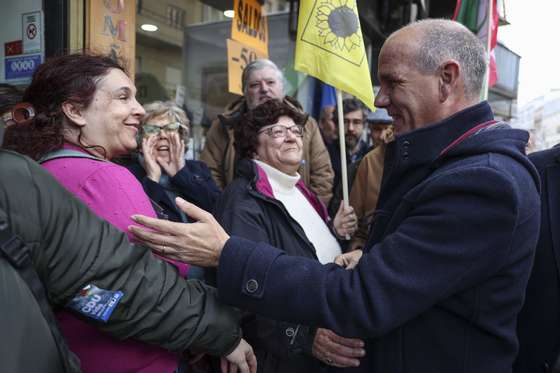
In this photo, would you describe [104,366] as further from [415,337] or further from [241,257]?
[415,337]

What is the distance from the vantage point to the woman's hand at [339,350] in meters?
1.65

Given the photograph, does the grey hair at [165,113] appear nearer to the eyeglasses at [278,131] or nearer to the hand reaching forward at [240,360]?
the eyeglasses at [278,131]

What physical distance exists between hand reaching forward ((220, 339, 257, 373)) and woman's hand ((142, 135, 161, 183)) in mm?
1388

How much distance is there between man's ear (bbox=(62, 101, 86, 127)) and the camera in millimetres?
1641

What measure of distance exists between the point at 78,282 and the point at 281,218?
128cm

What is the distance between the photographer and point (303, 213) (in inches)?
108

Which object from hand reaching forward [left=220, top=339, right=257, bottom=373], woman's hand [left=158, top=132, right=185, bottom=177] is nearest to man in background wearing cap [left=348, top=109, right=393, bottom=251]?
woman's hand [left=158, top=132, right=185, bottom=177]

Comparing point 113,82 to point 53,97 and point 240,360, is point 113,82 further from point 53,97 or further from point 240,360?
point 240,360

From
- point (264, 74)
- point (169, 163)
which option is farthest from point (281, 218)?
point (264, 74)

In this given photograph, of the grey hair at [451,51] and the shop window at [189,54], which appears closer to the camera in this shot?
the grey hair at [451,51]

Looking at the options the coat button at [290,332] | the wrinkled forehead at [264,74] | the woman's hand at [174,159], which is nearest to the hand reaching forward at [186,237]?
the coat button at [290,332]

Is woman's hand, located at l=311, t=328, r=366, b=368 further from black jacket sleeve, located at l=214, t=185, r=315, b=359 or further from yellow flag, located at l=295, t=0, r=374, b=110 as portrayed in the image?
yellow flag, located at l=295, t=0, r=374, b=110

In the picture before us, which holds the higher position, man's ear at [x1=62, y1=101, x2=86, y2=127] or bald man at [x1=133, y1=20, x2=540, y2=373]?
man's ear at [x1=62, y1=101, x2=86, y2=127]

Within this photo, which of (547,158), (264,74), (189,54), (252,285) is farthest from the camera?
(189,54)
